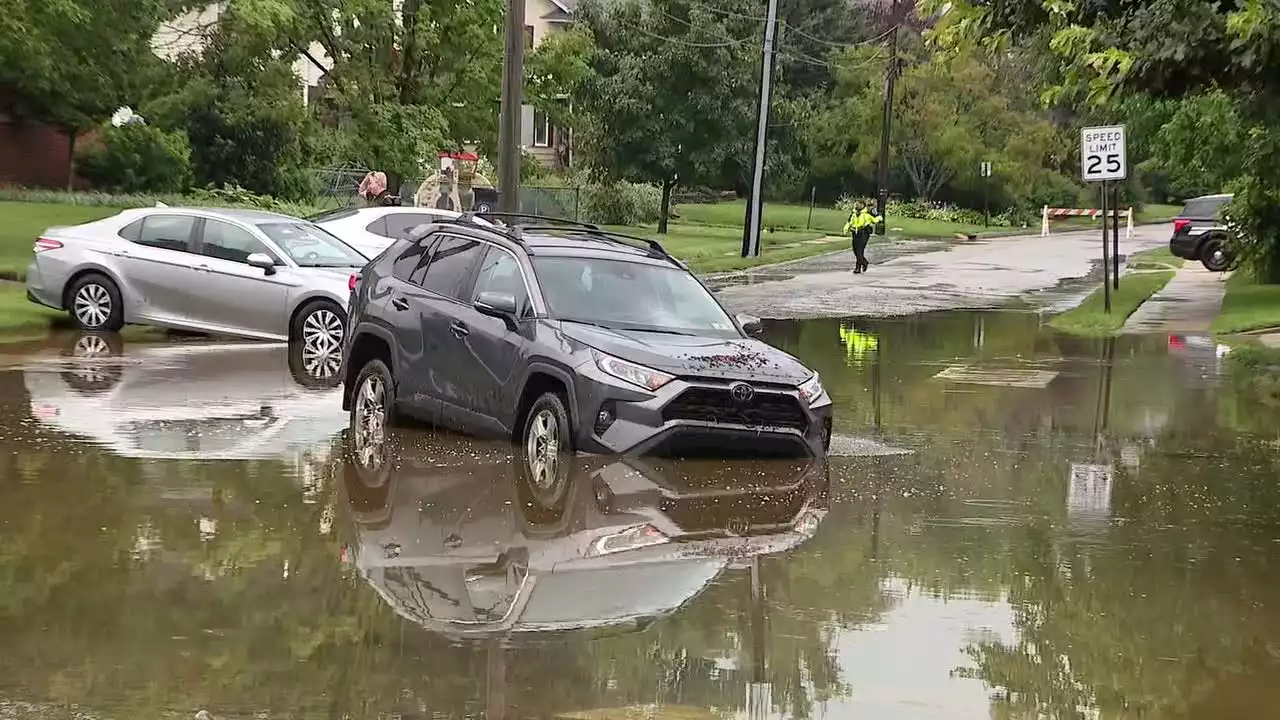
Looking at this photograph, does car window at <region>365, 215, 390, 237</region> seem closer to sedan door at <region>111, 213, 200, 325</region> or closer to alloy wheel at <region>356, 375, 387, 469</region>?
sedan door at <region>111, 213, 200, 325</region>

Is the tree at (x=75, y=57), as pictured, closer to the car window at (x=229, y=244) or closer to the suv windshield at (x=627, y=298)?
the car window at (x=229, y=244)

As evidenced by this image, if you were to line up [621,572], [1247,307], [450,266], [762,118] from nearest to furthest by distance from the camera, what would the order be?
[621,572], [450,266], [1247,307], [762,118]

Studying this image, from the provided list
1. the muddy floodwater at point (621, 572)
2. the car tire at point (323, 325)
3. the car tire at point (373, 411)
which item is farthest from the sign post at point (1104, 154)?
the car tire at point (373, 411)

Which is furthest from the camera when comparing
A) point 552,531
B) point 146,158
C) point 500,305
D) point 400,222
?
point 146,158

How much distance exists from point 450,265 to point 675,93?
3904 cm

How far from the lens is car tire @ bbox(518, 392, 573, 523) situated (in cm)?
1027

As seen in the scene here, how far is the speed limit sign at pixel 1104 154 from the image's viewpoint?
24.1 metres

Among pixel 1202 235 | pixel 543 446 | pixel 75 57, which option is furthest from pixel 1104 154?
pixel 75 57

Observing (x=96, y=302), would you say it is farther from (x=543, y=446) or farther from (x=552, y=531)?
(x=552, y=531)

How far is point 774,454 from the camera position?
1116 cm

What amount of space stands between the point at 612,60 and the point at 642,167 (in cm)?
343

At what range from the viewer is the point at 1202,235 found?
3750cm

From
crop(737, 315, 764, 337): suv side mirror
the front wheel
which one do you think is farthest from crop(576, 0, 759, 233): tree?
the front wheel

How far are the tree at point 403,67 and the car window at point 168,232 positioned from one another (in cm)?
1126
